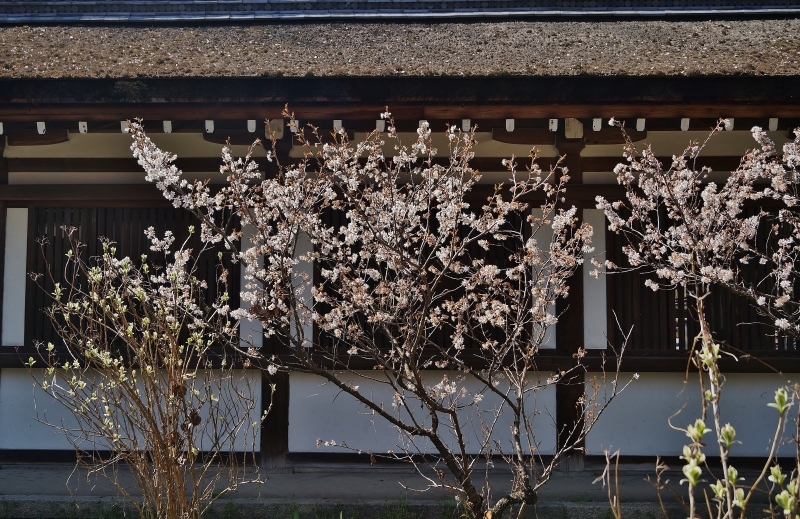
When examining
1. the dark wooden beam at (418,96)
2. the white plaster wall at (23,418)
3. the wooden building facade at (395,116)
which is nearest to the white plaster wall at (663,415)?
the wooden building facade at (395,116)

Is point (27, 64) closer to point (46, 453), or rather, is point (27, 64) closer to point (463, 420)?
point (46, 453)

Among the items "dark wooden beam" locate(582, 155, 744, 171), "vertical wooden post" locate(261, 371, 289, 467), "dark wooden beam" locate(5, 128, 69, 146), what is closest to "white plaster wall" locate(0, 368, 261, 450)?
"vertical wooden post" locate(261, 371, 289, 467)

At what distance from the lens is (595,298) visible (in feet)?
21.3

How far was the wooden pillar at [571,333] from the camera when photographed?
626 cm

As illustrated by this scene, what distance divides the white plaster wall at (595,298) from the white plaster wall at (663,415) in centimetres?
37

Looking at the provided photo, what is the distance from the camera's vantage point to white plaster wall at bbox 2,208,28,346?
6625mm

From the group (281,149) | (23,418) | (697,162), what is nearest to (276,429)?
(23,418)

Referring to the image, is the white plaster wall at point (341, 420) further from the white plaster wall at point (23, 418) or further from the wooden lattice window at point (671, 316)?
the white plaster wall at point (23, 418)

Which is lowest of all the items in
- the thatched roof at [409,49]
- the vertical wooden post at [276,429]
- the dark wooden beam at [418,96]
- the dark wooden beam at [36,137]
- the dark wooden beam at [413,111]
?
the vertical wooden post at [276,429]

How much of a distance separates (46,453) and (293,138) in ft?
10.9

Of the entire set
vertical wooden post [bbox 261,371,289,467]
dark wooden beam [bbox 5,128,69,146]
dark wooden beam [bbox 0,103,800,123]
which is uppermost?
dark wooden beam [bbox 0,103,800,123]

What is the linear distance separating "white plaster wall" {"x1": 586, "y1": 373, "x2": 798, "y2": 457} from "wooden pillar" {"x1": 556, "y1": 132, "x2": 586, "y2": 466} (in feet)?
0.95

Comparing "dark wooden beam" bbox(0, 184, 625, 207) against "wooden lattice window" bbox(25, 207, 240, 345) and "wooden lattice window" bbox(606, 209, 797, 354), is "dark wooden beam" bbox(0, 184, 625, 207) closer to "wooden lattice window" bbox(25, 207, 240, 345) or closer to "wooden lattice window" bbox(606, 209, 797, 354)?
"wooden lattice window" bbox(25, 207, 240, 345)

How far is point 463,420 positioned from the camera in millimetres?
6398
